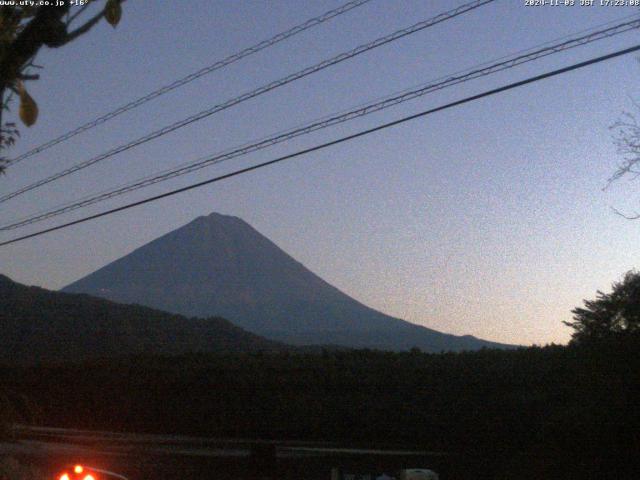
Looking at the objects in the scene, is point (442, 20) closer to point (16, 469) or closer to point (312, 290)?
point (16, 469)

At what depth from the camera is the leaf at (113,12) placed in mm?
4508

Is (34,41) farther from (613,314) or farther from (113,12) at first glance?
(613,314)

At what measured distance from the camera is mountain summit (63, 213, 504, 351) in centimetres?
13275

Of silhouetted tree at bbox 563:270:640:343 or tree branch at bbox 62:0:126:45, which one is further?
silhouetted tree at bbox 563:270:640:343

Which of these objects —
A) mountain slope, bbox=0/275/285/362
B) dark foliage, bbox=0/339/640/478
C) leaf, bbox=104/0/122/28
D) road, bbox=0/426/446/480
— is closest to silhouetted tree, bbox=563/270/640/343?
dark foliage, bbox=0/339/640/478

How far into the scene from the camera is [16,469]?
8453 mm

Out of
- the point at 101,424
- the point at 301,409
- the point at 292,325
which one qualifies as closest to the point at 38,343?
the point at 101,424

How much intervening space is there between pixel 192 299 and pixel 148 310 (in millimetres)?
95324

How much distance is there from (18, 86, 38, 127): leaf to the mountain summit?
372ft

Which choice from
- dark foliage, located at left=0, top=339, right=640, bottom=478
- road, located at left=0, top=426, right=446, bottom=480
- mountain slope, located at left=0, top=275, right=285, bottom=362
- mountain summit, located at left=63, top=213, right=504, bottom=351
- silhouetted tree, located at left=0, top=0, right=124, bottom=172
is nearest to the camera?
silhouetted tree, located at left=0, top=0, right=124, bottom=172

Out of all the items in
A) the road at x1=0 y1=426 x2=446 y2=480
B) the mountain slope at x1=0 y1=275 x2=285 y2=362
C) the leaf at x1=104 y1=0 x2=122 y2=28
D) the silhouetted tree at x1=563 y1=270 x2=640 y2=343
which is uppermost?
the mountain slope at x1=0 y1=275 x2=285 y2=362

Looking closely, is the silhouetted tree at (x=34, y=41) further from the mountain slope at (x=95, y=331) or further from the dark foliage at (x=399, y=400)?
the mountain slope at (x=95, y=331)

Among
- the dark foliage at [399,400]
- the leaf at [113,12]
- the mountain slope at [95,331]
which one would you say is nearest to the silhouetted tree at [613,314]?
the dark foliage at [399,400]

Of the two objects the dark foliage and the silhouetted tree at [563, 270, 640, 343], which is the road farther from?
the silhouetted tree at [563, 270, 640, 343]
